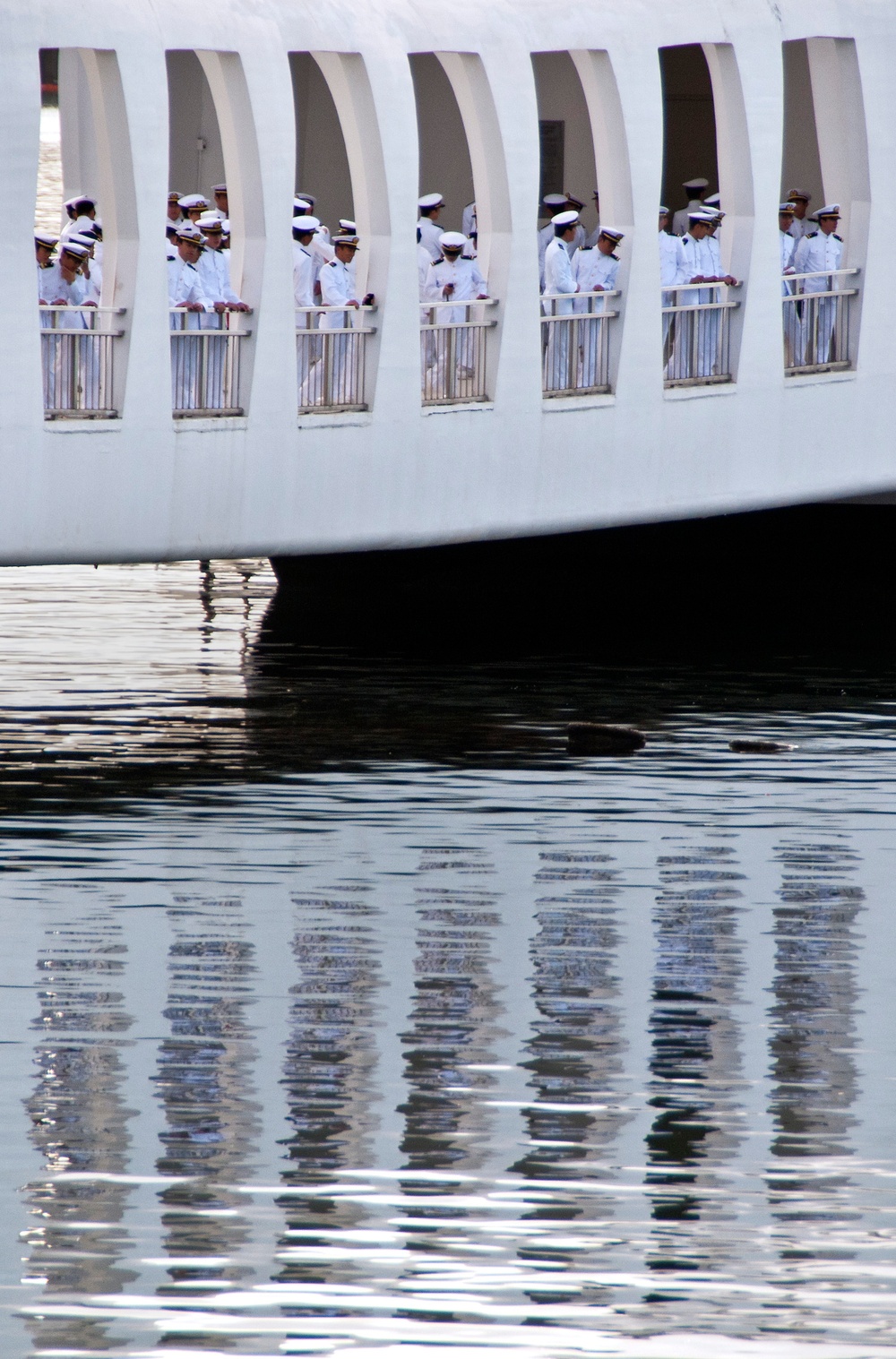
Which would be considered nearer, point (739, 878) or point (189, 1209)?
point (189, 1209)

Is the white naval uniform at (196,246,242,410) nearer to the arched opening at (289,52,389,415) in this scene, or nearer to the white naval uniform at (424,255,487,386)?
the arched opening at (289,52,389,415)

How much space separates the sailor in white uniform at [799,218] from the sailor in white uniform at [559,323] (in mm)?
3271

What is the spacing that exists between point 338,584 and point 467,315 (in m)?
7.61

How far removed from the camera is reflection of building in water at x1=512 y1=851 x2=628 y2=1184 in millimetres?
10641

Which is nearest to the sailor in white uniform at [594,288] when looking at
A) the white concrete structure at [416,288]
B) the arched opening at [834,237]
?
the white concrete structure at [416,288]

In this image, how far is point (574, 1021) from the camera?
496 inches

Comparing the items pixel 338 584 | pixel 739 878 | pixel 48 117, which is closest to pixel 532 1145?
pixel 739 878

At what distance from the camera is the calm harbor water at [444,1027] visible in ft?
30.0

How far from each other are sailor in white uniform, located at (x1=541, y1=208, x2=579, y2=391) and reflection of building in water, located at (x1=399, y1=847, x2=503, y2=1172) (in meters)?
6.26

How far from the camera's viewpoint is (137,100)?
741 inches

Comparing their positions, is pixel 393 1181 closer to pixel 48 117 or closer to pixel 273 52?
pixel 273 52

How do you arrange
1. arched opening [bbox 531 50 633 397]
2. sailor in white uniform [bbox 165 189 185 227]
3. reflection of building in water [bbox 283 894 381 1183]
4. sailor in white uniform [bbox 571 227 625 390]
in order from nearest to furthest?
reflection of building in water [bbox 283 894 381 1183], arched opening [bbox 531 50 633 397], sailor in white uniform [bbox 571 227 625 390], sailor in white uniform [bbox 165 189 185 227]

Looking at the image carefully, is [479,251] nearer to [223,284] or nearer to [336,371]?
[336,371]

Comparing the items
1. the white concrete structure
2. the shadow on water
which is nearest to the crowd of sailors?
the white concrete structure
